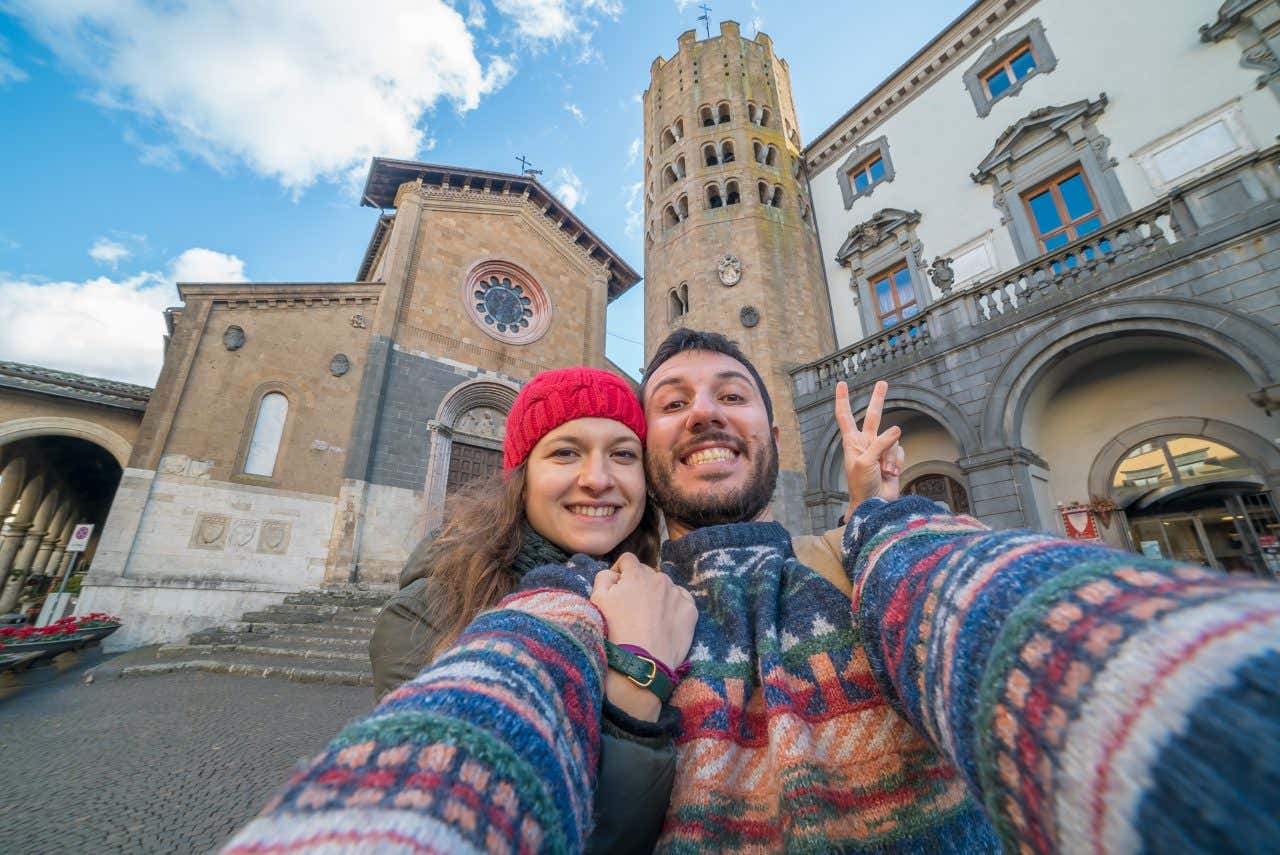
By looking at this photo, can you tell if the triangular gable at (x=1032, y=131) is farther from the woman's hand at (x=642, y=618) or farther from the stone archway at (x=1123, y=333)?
the woman's hand at (x=642, y=618)

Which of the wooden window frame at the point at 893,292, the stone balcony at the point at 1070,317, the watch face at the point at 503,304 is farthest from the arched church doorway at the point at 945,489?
the watch face at the point at 503,304

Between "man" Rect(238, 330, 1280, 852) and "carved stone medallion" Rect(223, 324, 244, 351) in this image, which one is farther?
"carved stone medallion" Rect(223, 324, 244, 351)

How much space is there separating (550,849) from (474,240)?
15.3m

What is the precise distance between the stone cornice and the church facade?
9.37 m

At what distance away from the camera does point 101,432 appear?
9.57 m

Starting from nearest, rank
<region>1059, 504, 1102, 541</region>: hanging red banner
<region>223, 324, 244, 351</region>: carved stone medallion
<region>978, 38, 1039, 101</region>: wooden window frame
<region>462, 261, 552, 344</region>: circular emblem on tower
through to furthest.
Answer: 1. <region>1059, 504, 1102, 541</region>: hanging red banner
2. <region>223, 324, 244, 351</region>: carved stone medallion
3. <region>978, 38, 1039, 101</region>: wooden window frame
4. <region>462, 261, 552, 344</region>: circular emblem on tower

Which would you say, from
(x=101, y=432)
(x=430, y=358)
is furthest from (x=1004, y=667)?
(x=101, y=432)

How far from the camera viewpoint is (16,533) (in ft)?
37.7

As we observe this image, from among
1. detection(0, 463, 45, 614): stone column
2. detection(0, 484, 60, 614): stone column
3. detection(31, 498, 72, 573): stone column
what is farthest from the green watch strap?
detection(31, 498, 72, 573): stone column

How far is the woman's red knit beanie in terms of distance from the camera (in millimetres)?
1855

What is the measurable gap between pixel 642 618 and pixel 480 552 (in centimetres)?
77

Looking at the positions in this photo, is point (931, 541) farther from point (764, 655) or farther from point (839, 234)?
point (839, 234)

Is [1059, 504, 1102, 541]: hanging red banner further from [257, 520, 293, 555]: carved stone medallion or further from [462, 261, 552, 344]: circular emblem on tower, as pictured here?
[257, 520, 293, 555]: carved stone medallion

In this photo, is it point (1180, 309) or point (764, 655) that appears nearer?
point (764, 655)
